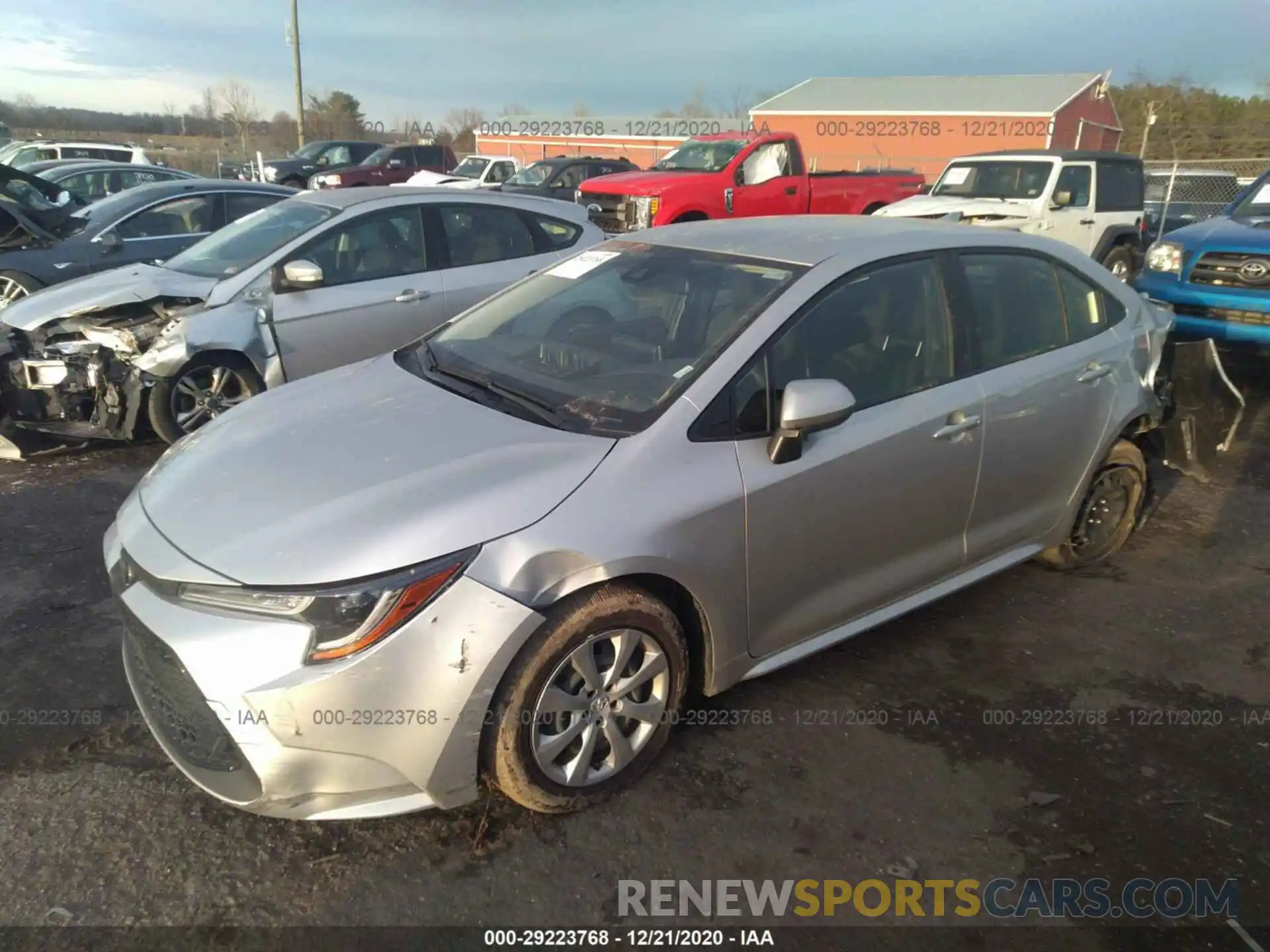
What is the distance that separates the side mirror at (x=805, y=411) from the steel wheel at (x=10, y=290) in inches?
316

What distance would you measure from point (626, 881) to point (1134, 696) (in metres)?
2.19

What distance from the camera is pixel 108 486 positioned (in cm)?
525

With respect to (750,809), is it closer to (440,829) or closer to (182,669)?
(440,829)

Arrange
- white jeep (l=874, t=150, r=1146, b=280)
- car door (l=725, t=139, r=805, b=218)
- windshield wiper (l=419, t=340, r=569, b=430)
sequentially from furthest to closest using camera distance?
car door (l=725, t=139, r=805, b=218) → white jeep (l=874, t=150, r=1146, b=280) → windshield wiper (l=419, t=340, r=569, b=430)

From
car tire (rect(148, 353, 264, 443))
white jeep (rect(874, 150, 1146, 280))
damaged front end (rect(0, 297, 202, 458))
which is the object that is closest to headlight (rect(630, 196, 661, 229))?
white jeep (rect(874, 150, 1146, 280))

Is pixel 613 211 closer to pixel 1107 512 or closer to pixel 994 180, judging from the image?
pixel 994 180

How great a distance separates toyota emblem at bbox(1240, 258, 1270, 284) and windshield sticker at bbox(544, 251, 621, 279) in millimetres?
5922

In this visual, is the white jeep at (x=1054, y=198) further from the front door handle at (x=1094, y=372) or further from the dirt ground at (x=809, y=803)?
the dirt ground at (x=809, y=803)

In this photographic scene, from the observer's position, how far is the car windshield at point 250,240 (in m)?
6.05

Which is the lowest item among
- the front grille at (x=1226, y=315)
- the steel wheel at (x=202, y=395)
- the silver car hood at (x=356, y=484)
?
the steel wheel at (x=202, y=395)

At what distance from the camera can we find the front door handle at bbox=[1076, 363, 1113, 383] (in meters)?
3.83

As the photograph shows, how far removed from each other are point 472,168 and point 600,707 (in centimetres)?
2548

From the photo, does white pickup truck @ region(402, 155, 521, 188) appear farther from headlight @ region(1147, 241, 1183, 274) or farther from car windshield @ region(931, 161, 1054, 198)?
headlight @ region(1147, 241, 1183, 274)

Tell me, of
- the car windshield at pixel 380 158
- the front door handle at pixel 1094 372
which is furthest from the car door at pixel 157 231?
the car windshield at pixel 380 158
